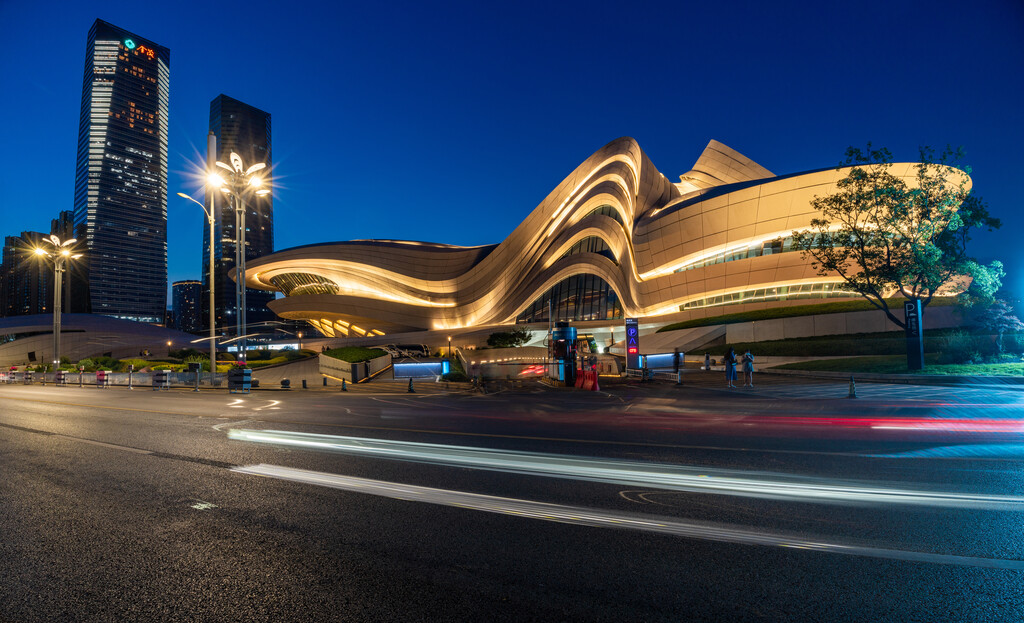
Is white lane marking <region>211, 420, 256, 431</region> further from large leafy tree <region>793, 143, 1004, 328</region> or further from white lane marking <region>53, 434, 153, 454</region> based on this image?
large leafy tree <region>793, 143, 1004, 328</region>

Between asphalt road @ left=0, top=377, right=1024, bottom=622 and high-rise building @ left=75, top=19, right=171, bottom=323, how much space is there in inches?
7268

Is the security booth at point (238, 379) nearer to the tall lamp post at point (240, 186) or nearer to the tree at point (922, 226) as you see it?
the tall lamp post at point (240, 186)

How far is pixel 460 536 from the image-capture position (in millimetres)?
4074

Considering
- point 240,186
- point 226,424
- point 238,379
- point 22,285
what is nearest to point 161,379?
point 238,379

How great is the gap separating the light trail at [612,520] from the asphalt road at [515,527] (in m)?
0.03

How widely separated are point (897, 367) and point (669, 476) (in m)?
23.5

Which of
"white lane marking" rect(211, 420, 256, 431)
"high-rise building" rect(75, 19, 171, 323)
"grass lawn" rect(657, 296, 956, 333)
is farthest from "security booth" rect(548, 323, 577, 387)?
"high-rise building" rect(75, 19, 171, 323)

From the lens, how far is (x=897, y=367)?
23.3 m

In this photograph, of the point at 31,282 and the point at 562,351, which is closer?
the point at 562,351

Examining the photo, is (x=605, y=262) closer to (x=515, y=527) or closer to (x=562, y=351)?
(x=562, y=351)

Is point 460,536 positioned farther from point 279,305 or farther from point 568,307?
point 279,305

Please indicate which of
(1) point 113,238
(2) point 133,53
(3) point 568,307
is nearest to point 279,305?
(3) point 568,307

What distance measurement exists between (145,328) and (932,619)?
3619 inches

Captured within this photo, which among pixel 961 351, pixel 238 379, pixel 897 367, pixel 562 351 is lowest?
pixel 897 367
